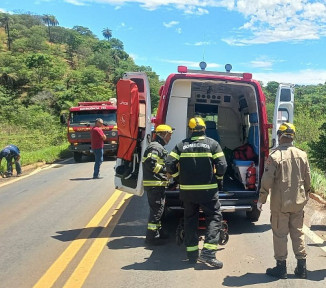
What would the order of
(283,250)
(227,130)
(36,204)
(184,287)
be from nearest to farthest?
(184,287) < (283,250) < (36,204) < (227,130)

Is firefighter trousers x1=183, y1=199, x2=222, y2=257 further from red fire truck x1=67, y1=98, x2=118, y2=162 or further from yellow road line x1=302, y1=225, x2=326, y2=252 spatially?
red fire truck x1=67, y1=98, x2=118, y2=162

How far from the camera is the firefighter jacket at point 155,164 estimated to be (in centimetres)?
542

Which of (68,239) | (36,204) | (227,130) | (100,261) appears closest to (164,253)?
(100,261)

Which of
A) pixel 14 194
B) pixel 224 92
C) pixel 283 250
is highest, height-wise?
pixel 224 92

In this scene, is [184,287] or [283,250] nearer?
[184,287]

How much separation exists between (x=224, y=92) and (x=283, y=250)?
467 centimetres

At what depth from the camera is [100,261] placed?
15.7 feet

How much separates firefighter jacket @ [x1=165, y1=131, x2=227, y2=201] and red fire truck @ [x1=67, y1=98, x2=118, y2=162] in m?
12.2

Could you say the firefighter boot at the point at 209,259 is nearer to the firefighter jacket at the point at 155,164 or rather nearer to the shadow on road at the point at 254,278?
the shadow on road at the point at 254,278

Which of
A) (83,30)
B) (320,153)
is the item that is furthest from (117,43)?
(320,153)

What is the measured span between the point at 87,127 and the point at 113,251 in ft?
40.9

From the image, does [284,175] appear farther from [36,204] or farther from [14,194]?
[14,194]

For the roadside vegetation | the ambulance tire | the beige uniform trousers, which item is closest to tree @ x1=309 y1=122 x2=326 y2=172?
the roadside vegetation

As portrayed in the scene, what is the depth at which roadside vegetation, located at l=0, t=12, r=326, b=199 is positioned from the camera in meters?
19.1
